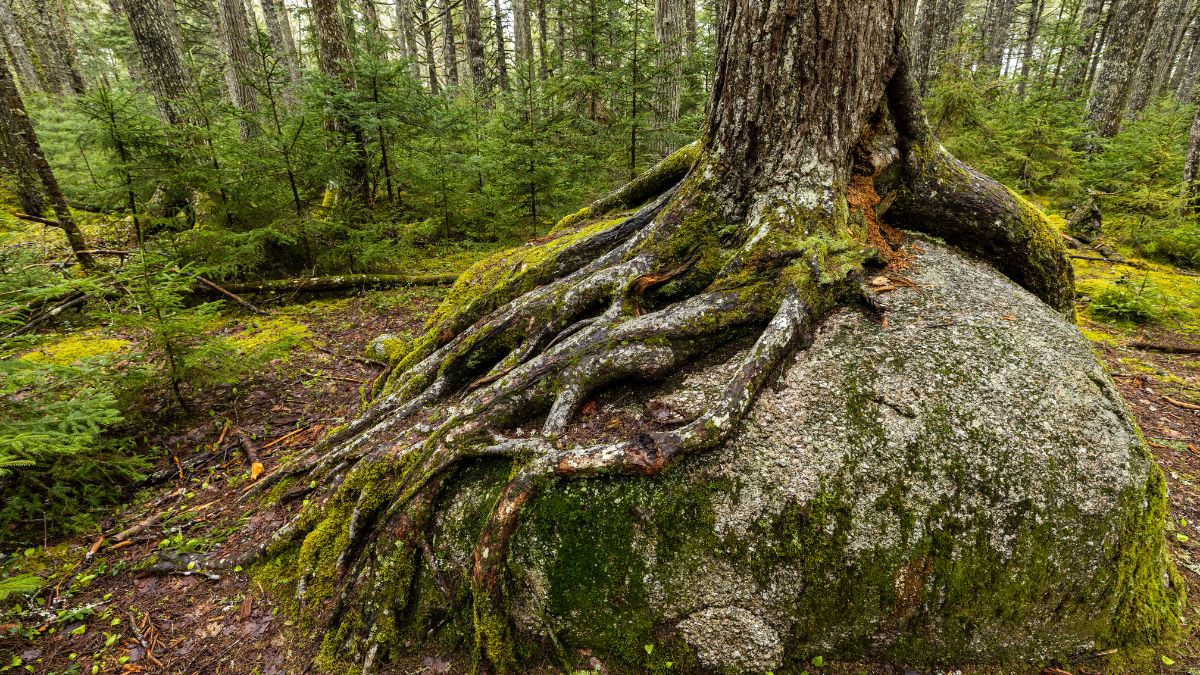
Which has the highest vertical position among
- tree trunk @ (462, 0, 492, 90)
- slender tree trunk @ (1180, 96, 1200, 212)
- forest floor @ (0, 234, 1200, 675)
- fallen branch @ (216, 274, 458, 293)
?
tree trunk @ (462, 0, 492, 90)

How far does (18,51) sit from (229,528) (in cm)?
2451

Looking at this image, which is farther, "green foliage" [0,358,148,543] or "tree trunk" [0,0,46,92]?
"tree trunk" [0,0,46,92]

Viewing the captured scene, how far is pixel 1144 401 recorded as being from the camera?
4.68 meters

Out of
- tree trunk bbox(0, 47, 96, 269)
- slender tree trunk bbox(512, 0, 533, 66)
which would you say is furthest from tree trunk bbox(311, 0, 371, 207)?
slender tree trunk bbox(512, 0, 533, 66)

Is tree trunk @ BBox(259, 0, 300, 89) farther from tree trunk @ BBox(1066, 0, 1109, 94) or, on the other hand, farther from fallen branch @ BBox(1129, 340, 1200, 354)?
tree trunk @ BBox(1066, 0, 1109, 94)

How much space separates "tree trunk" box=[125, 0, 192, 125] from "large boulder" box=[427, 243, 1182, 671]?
9.96 metres

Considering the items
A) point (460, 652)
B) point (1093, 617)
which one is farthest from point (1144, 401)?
point (460, 652)

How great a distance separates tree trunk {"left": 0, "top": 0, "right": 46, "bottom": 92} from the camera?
15125 mm

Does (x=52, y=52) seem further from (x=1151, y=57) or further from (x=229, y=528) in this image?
Answer: (x=1151, y=57)

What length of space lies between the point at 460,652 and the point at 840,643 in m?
1.97

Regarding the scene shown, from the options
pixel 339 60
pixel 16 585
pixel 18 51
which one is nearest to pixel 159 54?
pixel 339 60

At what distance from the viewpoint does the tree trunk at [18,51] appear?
15125 mm

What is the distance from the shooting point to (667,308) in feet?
10.9

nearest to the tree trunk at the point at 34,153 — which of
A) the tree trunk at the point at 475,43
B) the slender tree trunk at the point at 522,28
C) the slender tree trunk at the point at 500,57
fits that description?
the tree trunk at the point at 475,43
